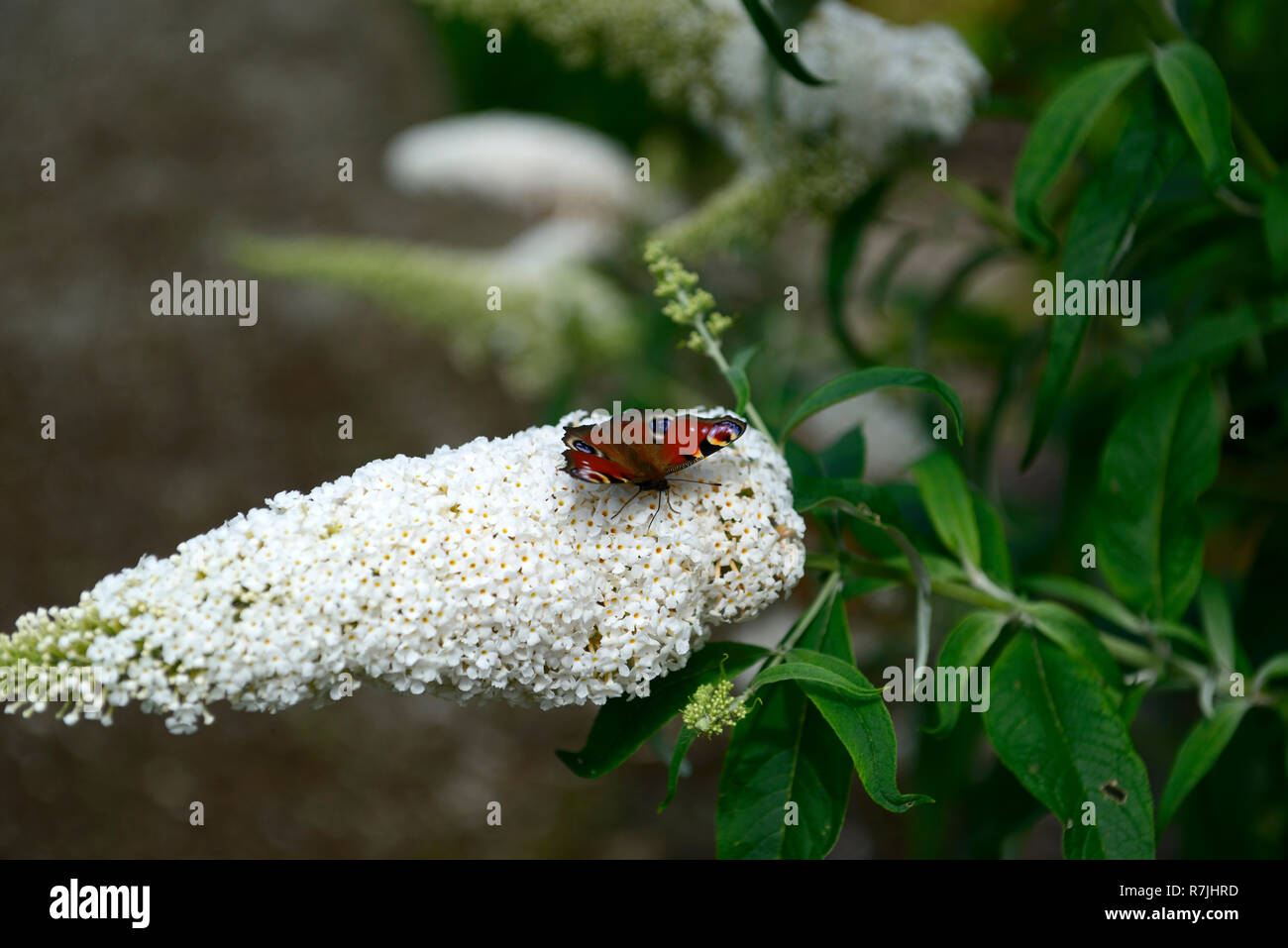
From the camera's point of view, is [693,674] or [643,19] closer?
[693,674]

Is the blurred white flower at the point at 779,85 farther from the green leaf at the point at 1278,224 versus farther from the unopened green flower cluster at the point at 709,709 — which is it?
the unopened green flower cluster at the point at 709,709

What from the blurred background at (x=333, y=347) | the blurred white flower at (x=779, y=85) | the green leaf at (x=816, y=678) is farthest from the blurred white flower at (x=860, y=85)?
the green leaf at (x=816, y=678)

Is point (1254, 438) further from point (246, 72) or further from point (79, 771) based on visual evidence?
point (246, 72)

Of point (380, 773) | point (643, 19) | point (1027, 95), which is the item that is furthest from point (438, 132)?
point (380, 773)

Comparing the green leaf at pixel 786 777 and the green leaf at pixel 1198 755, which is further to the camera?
the green leaf at pixel 1198 755

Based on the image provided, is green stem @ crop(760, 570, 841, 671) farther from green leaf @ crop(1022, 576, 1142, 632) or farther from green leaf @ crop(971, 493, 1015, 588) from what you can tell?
green leaf @ crop(1022, 576, 1142, 632)
